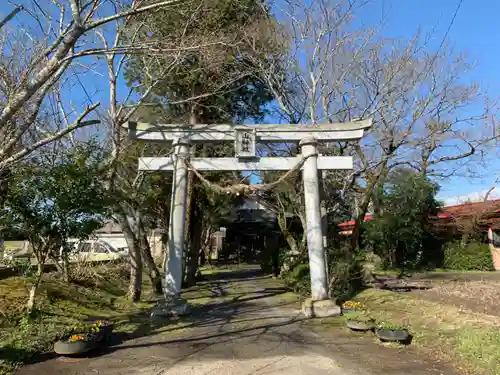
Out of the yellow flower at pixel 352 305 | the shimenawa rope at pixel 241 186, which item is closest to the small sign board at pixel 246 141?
the shimenawa rope at pixel 241 186

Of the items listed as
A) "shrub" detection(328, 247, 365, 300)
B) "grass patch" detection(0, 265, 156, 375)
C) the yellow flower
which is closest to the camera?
"grass patch" detection(0, 265, 156, 375)

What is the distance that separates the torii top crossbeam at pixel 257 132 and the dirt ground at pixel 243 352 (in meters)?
4.63

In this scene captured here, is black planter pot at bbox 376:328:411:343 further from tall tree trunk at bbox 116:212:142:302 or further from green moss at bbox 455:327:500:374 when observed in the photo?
tall tree trunk at bbox 116:212:142:302

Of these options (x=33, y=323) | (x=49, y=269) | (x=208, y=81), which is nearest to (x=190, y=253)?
(x=49, y=269)

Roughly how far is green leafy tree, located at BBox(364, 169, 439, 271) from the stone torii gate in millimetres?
13032

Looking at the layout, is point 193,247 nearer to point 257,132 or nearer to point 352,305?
point 257,132

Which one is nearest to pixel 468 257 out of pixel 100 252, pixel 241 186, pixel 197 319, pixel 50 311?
pixel 241 186

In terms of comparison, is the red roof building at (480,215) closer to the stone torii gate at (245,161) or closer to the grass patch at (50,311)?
the stone torii gate at (245,161)

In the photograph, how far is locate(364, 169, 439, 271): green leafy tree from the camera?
21781 millimetres

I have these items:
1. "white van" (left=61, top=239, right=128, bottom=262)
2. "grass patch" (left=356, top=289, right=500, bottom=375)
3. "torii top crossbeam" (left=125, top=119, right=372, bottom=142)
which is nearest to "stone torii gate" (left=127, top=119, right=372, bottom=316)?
"torii top crossbeam" (left=125, top=119, right=372, bottom=142)

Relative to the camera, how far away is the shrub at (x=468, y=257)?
21359mm

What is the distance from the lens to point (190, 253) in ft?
60.0

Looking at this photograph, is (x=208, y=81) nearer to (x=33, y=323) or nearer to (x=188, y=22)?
(x=188, y=22)

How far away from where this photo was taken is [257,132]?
34.6ft
